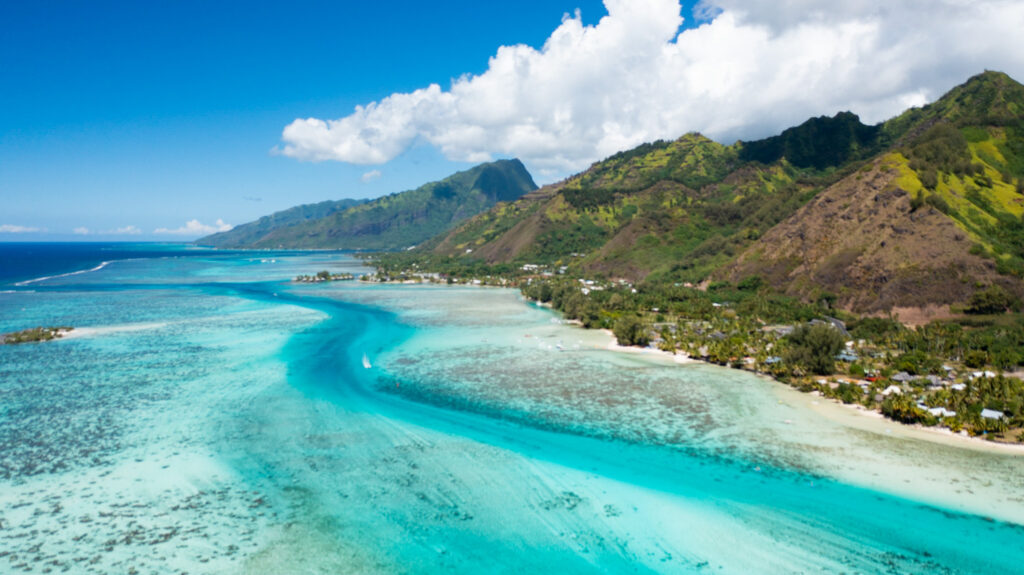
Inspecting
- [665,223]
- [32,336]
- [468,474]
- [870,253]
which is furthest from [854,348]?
[665,223]

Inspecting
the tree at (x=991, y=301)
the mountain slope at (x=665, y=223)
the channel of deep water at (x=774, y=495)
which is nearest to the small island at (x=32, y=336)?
the channel of deep water at (x=774, y=495)

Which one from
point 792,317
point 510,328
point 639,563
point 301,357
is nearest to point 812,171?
point 792,317

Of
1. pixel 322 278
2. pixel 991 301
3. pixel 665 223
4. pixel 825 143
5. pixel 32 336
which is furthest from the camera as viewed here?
pixel 825 143

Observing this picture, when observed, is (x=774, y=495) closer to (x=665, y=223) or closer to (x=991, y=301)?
(x=991, y=301)

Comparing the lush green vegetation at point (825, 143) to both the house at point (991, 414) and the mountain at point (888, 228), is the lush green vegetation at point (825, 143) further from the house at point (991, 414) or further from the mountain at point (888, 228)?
the house at point (991, 414)

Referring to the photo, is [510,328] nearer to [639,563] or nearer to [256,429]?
[256,429]
